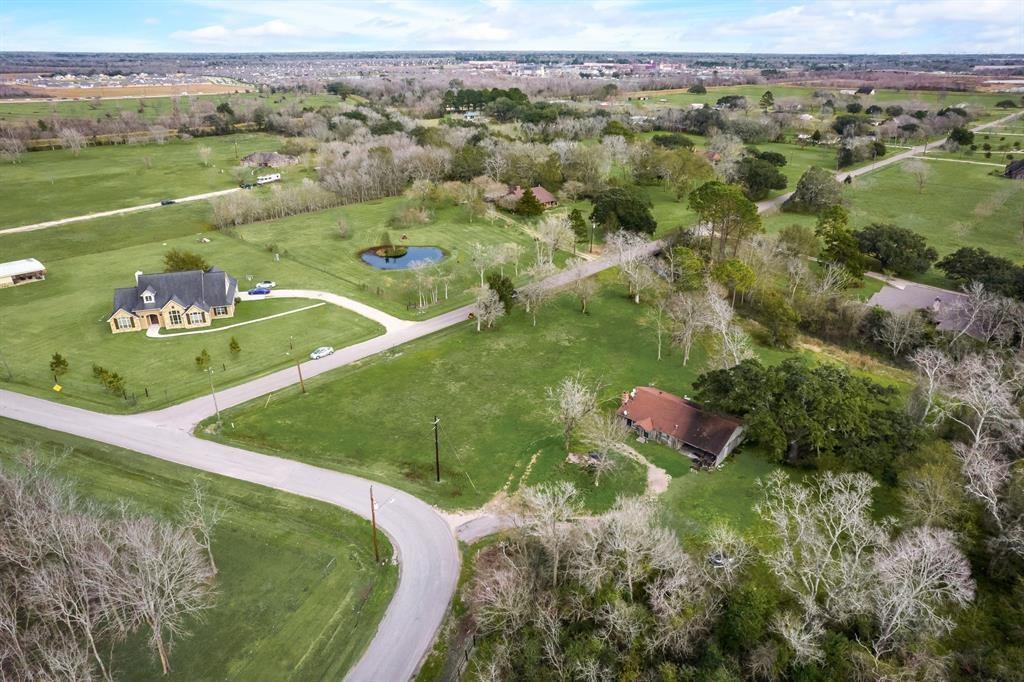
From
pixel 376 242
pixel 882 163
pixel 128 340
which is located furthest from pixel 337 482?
pixel 882 163

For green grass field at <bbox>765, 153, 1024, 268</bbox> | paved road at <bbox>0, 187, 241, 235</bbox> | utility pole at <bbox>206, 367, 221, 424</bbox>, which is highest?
paved road at <bbox>0, 187, 241, 235</bbox>

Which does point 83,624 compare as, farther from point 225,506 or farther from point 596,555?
point 596,555

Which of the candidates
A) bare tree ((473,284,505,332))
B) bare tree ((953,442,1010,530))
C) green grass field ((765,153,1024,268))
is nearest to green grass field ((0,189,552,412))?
bare tree ((473,284,505,332))

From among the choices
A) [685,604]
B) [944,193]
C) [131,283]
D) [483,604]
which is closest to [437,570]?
[483,604]

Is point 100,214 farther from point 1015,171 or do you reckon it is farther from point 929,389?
point 1015,171

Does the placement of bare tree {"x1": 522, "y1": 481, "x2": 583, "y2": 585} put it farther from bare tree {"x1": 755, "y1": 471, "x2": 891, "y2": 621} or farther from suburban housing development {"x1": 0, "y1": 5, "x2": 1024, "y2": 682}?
bare tree {"x1": 755, "y1": 471, "x2": 891, "y2": 621}
